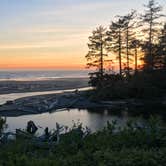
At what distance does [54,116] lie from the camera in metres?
38.5

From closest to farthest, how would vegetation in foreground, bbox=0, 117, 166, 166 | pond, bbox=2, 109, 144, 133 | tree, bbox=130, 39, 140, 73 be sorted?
vegetation in foreground, bbox=0, 117, 166, 166, pond, bbox=2, 109, 144, 133, tree, bbox=130, 39, 140, 73

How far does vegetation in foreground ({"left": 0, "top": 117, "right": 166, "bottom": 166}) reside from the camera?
865 cm

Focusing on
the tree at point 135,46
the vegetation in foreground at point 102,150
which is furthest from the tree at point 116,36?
the vegetation in foreground at point 102,150

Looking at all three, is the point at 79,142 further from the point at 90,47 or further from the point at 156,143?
the point at 90,47

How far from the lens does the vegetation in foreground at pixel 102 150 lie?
8648 millimetres

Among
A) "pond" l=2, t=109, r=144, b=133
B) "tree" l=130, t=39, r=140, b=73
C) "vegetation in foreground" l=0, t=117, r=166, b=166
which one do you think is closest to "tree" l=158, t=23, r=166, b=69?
"tree" l=130, t=39, r=140, b=73

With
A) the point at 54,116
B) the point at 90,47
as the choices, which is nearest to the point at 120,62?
the point at 90,47

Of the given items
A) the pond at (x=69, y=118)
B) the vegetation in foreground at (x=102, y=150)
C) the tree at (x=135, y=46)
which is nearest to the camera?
the vegetation in foreground at (x=102, y=150)

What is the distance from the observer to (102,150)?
30.9 ft

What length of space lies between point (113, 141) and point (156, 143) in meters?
1.01

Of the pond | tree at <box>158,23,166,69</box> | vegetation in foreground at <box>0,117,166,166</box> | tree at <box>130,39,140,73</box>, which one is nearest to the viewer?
vegetation in foreground at <box>0,117,166,166</box>

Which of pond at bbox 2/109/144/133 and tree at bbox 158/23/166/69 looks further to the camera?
tree at bbox 158/23/166/69

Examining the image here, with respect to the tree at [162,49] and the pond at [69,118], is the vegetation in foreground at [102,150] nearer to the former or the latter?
the pond at [69,118]

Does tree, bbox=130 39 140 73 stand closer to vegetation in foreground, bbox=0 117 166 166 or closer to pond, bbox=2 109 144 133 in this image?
pond, bbox=2 109 144 133
